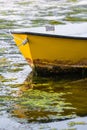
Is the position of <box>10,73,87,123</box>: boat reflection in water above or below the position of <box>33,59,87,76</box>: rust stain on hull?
above

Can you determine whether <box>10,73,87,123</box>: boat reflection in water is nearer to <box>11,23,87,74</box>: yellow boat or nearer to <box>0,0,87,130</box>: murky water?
<box>0,0,87,130</box>: murky water

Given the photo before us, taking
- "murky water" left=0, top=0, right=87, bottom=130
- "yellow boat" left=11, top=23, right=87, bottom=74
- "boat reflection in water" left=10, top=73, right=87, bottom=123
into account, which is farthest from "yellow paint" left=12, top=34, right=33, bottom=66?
"boat reflection in water" left=10, top=73, right=87, bottom=123

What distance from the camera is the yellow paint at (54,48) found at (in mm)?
13484

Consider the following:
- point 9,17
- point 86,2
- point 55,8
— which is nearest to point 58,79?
point 9,17

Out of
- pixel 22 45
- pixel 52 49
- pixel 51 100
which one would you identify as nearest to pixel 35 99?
pixel 51 100

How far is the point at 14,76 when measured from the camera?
14148mm

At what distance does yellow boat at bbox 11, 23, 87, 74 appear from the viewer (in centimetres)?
1342

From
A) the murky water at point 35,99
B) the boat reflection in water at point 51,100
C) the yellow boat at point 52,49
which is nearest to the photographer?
the murky water at point 35,99

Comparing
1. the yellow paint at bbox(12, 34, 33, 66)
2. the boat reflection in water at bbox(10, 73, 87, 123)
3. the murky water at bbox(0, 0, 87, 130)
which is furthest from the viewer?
the yellow paint at bbox(12, 34, 33, 66)

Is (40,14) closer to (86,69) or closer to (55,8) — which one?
(55,8)

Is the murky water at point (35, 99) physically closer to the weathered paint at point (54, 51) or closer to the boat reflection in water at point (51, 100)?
the boat reflection in water at point (51, 100)

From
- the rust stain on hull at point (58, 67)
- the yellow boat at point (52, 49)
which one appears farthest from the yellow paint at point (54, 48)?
the rust stain on hull at point (58, 67)

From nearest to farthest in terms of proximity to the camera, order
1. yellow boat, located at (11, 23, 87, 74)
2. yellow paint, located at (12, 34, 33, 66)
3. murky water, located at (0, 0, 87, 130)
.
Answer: murky water, located at (0, 0, 87, 130)
yellow boat, located at (11, 23, 87, 74)
yellow paint, located at (12, 34, 33, 66)

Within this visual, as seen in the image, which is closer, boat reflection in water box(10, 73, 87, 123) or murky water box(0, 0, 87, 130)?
murky water box(0, 0, 87, 130)
